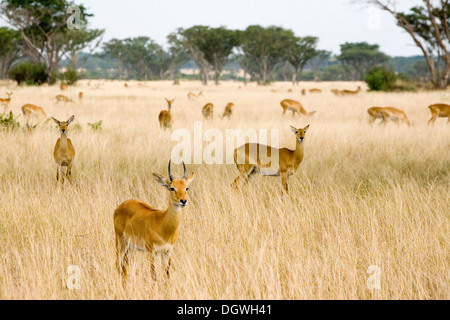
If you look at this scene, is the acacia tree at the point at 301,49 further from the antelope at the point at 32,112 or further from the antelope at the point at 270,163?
the antelope at the point at 270,163

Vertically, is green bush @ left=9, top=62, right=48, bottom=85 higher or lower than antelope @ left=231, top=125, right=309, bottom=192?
higher

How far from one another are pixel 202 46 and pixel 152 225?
5597 centimetres

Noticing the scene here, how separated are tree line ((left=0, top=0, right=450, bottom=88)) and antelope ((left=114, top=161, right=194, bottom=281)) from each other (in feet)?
86.2

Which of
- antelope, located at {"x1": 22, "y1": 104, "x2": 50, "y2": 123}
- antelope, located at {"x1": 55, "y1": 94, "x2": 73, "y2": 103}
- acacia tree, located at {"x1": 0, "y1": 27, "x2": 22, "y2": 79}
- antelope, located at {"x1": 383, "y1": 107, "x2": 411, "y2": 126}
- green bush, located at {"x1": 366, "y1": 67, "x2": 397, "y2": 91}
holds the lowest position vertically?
antelope, located at {"x1": 383, "y1": 107, "x2": 411, "y2": 126}

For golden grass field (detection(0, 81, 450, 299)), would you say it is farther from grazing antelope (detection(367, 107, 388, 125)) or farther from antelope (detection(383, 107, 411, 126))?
grazing antelope (detection(367, 107, 388, 125))

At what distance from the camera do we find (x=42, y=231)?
12.2 feet

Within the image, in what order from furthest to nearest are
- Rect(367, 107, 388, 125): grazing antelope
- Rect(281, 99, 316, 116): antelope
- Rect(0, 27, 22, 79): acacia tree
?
Rect(0, 27, 22, 79): acacia tree → Rect(281, 99, 316, 116): antelope → Rect(367, 107, 388, 125): grazing antelope

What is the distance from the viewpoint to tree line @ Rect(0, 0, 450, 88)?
33156mm

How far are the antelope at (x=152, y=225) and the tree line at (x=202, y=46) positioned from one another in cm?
2627

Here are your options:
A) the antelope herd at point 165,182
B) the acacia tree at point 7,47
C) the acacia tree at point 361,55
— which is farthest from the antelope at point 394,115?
the acacia tree at point 361,55

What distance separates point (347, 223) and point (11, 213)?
10.8 feet

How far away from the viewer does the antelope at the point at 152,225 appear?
8.10 ft

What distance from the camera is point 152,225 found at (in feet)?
8.76

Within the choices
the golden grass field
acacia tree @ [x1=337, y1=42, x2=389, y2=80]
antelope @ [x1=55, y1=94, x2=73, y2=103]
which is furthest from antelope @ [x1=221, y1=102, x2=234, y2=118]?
acacia tree @ [x1=337, y1=42, x2=389, y2=80]
